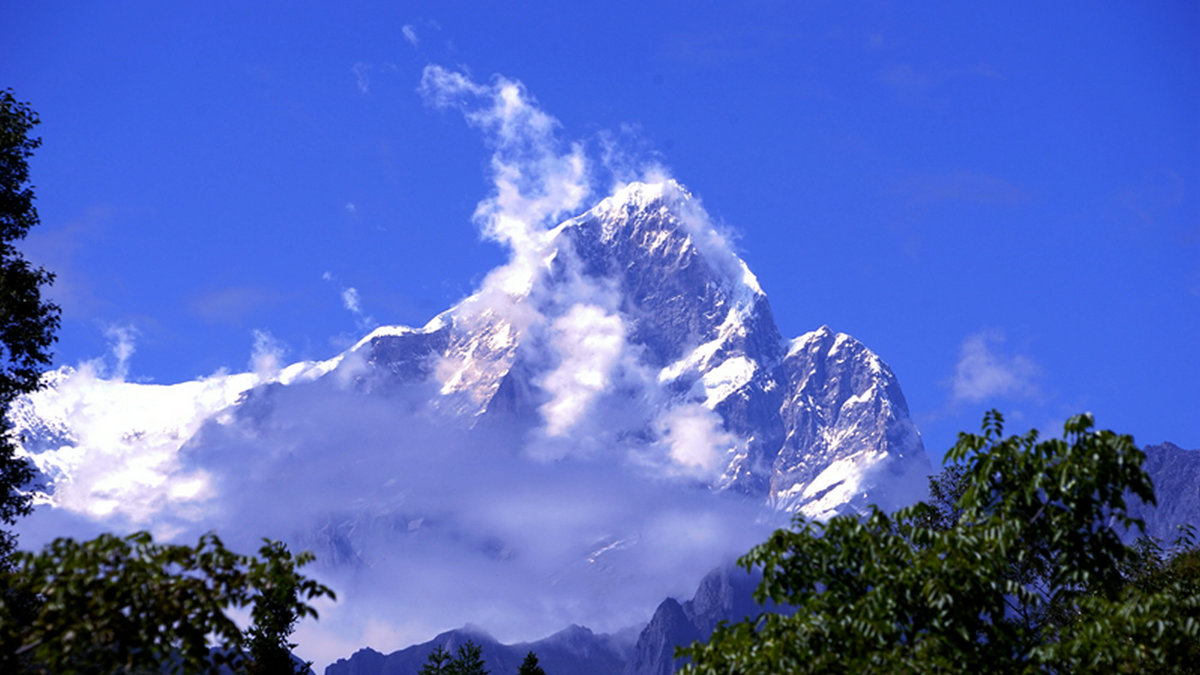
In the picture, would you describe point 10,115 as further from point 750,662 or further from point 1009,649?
point 1009,649

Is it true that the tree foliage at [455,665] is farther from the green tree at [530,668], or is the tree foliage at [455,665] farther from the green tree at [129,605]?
the green tree at [129,605]

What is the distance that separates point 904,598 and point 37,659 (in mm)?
10903

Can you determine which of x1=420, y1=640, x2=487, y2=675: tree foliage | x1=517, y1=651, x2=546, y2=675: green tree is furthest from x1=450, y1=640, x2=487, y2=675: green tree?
x1=517, y1=651, x2=546, y2=675: green tree

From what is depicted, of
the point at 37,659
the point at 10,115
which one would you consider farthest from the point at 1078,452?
the point at 10,115

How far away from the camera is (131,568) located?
40.6ft

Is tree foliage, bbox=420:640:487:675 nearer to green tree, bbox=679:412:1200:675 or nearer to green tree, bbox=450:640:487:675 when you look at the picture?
green tree, bbox=450:640:487:675

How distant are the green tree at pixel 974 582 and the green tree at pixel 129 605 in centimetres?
628

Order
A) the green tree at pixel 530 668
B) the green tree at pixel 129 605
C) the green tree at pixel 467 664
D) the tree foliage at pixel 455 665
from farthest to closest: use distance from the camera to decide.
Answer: the green tree at pixel 467 664, the tree foliage at pixel 455 665, the green tree at pixel 530 668, the green tree at pixel 129 605

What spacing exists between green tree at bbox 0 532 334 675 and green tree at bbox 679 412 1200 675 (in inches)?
247

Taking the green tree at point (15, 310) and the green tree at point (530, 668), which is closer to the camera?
the green tree at point (15, 310)

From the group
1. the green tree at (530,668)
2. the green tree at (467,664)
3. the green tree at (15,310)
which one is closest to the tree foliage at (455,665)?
the green tree at (467,664)

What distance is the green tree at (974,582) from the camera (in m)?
13.4

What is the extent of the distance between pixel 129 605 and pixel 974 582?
35.8 ft

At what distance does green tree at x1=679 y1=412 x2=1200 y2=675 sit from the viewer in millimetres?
13352
